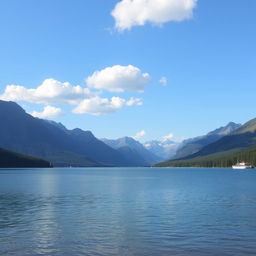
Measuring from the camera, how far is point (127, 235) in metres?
49.2

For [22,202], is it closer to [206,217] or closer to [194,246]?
[206,217]

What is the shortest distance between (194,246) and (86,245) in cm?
1224

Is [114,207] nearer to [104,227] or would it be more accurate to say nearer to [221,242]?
[104,227]

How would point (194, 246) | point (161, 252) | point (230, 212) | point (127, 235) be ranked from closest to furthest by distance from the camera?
1. point (161, 252)
2. point (194, 246)
3. point (127, 235)
4. point (230, 212)

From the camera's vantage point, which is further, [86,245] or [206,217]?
[206,217]

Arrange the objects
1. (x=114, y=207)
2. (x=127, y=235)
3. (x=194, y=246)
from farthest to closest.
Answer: (x=114, y=207)
(x=127, y=235)
(x=194, y=246)

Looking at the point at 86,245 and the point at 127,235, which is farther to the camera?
the point at 127,235

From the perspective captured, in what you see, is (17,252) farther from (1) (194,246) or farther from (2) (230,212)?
(2) (230,212)

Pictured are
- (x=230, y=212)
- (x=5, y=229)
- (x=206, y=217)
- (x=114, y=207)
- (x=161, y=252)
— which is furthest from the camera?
(x=114, y=207)

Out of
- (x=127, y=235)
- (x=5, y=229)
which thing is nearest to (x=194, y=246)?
(x=127, y=235)

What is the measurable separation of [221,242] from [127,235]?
38.8 feet

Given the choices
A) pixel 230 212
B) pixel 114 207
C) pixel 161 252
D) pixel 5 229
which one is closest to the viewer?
pixel 161 252

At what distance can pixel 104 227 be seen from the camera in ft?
181

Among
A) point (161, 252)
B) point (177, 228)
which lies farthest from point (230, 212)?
point (161, 252)
